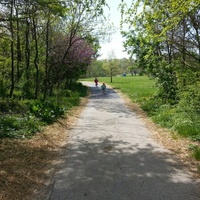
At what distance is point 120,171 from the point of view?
4980 millimetres

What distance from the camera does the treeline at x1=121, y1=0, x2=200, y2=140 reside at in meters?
7.16

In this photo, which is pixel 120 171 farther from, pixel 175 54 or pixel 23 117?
pixel 175 54

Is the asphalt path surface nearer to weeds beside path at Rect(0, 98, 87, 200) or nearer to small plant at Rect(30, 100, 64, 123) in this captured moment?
weeds beside path at Rect(0, 98, 87, 200)

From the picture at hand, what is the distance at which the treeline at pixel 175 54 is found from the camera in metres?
7.16

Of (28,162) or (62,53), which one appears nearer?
(28,162)

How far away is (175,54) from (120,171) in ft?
36.1

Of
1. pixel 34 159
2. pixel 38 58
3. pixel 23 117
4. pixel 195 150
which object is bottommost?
pixel 34 159

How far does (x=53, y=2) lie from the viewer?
6496 mm

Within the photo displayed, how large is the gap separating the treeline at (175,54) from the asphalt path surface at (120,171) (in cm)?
203

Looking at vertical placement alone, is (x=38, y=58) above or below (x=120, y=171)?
above

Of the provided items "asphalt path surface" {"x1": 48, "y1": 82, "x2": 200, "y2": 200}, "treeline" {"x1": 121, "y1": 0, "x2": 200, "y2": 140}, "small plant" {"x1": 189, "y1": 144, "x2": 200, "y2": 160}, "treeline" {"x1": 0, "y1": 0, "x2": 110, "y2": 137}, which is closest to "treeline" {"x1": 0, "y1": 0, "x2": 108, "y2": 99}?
"treeline" {"x1": 0, "y1": 0, "x2": 110, "y2": 137}

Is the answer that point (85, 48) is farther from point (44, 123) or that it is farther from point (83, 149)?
point (83, 149)

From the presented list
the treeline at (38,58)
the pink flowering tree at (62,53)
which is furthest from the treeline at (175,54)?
the pink flowering tree at (62,53)

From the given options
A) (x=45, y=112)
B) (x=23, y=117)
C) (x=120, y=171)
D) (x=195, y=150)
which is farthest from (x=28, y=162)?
(x=45, y=112)
